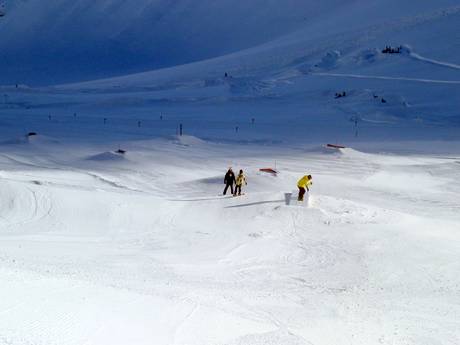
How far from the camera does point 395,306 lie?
30.6 ft

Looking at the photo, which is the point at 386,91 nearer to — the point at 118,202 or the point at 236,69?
the point at 236,69

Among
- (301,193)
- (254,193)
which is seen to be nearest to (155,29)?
(254,193)

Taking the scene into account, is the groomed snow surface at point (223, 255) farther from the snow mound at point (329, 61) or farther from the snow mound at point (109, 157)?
the snow mound at point (329, 61)

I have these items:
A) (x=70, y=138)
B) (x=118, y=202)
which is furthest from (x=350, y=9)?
(x=118, y=202)

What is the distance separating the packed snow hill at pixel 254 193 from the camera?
8094 mm

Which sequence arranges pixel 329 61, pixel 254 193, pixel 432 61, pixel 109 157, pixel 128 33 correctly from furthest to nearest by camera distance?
1. pixel 128 33
2. pixel 329 61
3. pixel 432 61
4. pixel 109 157
5. pixel 254 193

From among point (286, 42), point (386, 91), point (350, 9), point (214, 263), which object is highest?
point (350, 9)

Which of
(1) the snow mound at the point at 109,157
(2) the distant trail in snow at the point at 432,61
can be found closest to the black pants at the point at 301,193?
(1) the snow mound at the point at 109,157

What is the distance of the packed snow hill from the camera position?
809 centimetres

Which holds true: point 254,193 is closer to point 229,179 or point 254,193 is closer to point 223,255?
point 229,179

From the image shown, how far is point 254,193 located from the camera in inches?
671

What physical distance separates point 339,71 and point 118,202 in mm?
26239

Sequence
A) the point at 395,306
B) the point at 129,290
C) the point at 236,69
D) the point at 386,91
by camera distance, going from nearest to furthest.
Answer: the point at 129,290 < the point at 395,306 < the point at 386,91 < the point at 236,69

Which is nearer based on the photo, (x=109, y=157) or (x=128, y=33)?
(x=109, y=157)
